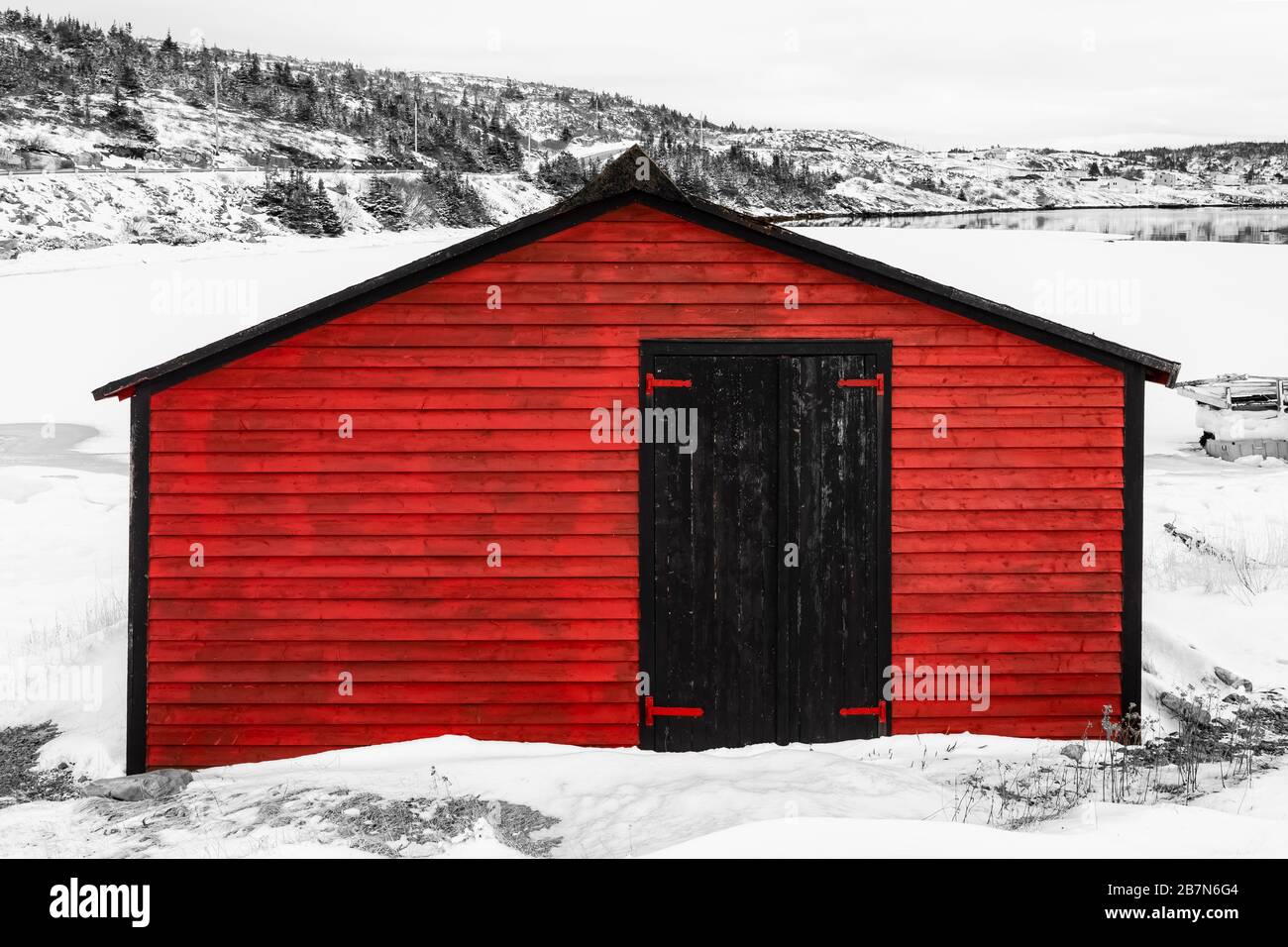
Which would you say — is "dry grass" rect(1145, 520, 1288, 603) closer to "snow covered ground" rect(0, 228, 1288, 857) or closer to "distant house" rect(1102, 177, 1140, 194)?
"snow covered ground" rect(0, 228, 1288, 857)

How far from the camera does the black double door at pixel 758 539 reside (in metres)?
7.43

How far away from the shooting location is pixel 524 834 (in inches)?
237

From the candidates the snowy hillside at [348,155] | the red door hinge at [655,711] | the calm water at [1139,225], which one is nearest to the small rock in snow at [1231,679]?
the red door hinge at [655,711]

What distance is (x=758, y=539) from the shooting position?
7.46 metres

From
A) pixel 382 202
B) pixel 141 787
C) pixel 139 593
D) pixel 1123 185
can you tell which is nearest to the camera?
pixel 141 787

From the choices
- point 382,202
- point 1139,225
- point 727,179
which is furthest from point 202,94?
point 1139,225

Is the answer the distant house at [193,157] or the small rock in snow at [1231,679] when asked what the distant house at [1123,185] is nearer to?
the distant house at [193,157]

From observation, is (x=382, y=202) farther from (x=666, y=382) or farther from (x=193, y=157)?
(x=666, y=382)

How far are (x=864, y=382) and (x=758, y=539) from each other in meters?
1.32

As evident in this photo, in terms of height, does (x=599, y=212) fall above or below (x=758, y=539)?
above

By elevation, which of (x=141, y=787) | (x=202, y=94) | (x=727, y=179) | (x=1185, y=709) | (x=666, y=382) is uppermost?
(x=202, y=94)

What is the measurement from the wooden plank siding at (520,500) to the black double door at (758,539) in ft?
0.58

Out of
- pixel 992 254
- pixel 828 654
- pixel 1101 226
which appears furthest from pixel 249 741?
pixel 1101 226

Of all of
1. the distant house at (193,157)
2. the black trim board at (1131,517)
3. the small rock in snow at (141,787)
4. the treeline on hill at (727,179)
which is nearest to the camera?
the small rock in snow at (141,787)
